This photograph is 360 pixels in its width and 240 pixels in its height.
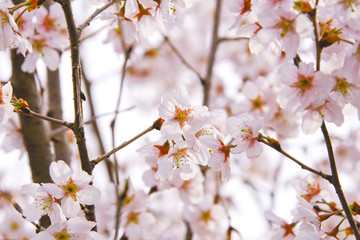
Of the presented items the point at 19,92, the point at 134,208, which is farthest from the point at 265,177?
the point at 19,92

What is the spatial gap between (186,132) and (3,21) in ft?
2.50

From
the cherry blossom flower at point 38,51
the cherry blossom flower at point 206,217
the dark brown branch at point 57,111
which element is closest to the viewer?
the cherry blossom flower at point 38,51

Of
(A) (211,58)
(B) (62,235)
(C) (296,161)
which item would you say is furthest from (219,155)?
(A) (211,58)

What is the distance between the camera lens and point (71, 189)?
56.6 inches

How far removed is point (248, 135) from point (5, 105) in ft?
2.79

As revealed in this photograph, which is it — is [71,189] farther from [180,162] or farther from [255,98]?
[255,98]

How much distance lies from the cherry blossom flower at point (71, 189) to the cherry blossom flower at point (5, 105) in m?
0.22

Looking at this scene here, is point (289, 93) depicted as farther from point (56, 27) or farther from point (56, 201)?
point (56, 27)

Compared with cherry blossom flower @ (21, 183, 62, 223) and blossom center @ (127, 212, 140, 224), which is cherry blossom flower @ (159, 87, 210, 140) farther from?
blossom center @ (127, 212, 140, 224)

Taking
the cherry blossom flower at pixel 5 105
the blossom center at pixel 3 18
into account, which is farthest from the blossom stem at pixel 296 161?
the blossom center at pixel 3 18

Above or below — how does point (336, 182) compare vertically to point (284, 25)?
below

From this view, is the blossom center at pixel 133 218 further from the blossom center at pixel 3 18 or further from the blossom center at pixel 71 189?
the blossom center at pixel 3 18

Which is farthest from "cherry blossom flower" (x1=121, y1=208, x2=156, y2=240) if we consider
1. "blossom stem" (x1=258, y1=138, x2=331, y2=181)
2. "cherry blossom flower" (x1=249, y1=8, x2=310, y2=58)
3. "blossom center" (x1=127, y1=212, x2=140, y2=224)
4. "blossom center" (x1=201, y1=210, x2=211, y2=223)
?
"cherry blossom flower" (x1=249, y1=8, x2=310, y2=58)

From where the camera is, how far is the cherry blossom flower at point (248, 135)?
147 centimetres
